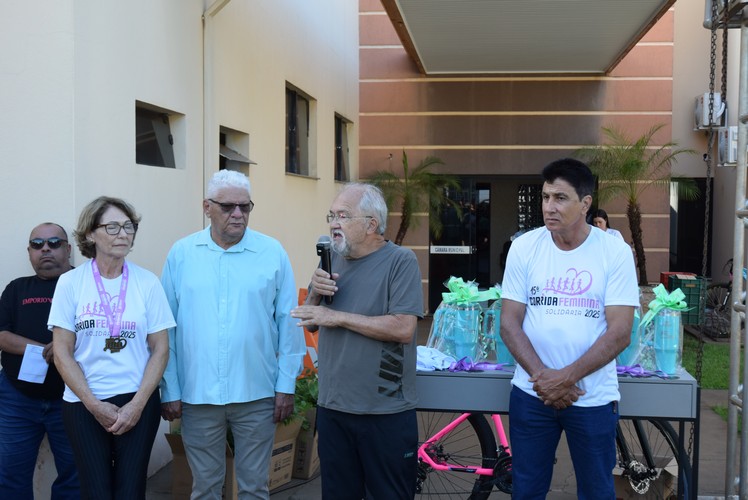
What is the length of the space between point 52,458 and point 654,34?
450 inches

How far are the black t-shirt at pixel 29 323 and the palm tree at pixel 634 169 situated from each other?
29.8 feet

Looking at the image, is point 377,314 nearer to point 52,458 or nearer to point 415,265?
point 415,265

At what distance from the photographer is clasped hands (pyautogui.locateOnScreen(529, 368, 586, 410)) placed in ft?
10.1

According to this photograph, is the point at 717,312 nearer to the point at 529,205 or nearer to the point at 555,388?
the point at 529,205

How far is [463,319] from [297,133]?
6057 mm

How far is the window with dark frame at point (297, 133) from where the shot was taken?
360 inches

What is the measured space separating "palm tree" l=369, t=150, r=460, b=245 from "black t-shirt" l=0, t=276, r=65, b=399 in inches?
338

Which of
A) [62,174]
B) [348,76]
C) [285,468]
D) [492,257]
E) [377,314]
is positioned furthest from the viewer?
[492,257]

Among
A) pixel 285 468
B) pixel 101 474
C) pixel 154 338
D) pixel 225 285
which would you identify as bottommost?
pixel 285 468

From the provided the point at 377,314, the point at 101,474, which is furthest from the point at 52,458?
the point at 377,314

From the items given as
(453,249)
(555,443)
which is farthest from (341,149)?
(555,443)

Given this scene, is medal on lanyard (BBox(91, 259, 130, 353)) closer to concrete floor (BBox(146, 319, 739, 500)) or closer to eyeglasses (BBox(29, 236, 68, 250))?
eyeglasses (BBox(29, 236, 68, 250))

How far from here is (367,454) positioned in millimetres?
3053

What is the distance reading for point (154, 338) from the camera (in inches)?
128
